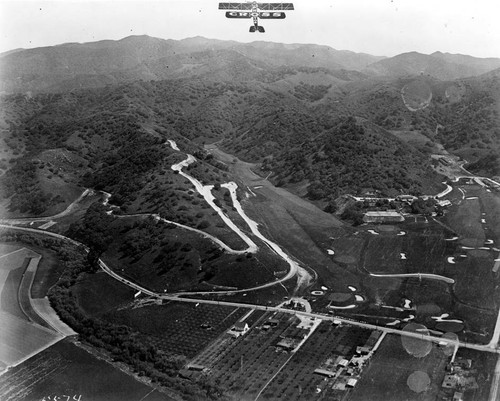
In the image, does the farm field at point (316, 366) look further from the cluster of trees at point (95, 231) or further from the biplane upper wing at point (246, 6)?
the cluster of trees at point (95, 231)

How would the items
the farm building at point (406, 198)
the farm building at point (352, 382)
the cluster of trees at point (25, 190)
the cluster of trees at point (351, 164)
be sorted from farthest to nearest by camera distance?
the cluster of trees at point (351, 164), the cluster of trees at point (25, 190), the farm building at point (406, 198), the farm building at point (352, 382)

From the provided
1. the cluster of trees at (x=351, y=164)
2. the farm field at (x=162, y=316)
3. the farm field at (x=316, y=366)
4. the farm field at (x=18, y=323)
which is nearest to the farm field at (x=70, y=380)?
the farm field at (x=18, y=323)

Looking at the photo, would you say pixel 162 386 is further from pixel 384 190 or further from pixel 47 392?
pixel 384 190

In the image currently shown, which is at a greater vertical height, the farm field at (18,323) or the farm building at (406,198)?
the farm building at (406,198)

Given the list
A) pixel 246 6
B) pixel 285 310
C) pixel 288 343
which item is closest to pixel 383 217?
pixel 285 310

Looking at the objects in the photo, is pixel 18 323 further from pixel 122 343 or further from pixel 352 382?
pixel 352 382
